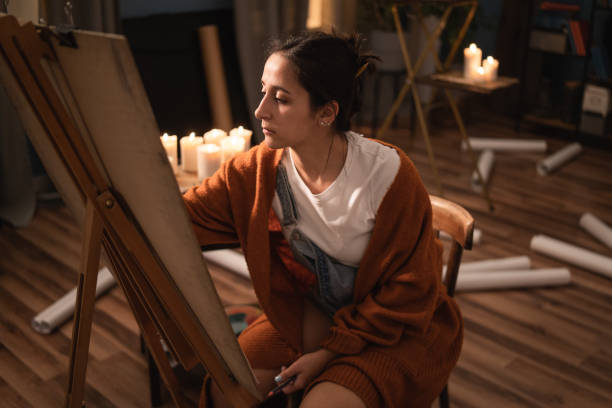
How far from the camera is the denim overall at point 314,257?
1.37 metres

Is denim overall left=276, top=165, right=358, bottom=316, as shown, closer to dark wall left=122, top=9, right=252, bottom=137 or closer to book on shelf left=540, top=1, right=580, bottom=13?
dark wall left=122, top=9, right=252, bottom=137

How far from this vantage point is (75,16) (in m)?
2.88

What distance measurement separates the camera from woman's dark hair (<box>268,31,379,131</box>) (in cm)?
123

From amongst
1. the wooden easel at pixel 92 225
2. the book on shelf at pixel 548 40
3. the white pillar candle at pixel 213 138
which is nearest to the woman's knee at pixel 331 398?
the wooden easel at pixel 92 225

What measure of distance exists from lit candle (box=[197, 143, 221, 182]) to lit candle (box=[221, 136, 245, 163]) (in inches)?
2.4

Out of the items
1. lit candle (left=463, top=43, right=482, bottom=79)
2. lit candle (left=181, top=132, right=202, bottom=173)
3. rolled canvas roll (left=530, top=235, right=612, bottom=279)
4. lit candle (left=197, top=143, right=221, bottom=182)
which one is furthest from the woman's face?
lit candle (left=463, top=43, right=482, bottom=79)

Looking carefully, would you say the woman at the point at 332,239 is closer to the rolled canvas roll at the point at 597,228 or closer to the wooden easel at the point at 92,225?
the wooden easel at the point at 92,225

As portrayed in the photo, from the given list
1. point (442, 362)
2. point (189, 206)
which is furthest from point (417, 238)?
point (189, 206)

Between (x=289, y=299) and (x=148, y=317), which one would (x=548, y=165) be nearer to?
(x=289, y=299)

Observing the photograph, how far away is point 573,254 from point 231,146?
5.11 feet

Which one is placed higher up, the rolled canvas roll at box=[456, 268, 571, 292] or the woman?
the woman

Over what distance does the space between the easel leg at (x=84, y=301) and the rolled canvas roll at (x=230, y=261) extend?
1.54 metres

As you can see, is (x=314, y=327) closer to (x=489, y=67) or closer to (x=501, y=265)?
(x=501, y=265)

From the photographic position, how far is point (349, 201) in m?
1.32
